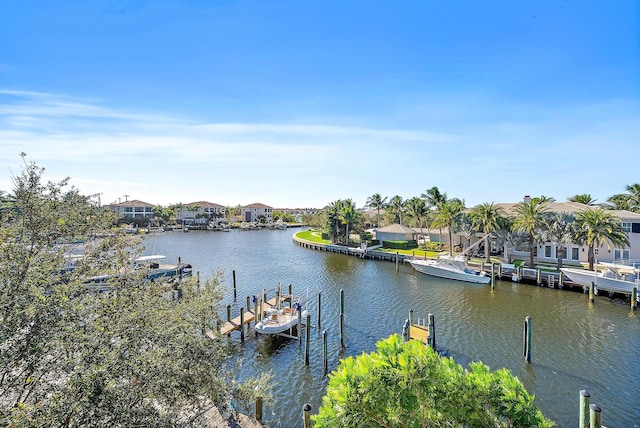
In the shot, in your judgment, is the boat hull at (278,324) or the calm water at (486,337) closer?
the calm water at (486,337)

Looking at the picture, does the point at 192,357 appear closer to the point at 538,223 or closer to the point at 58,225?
the point at 58,225

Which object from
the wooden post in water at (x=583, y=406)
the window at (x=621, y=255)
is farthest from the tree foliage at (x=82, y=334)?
the window at (x=621, y=255)

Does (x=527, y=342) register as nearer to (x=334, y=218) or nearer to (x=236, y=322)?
(x=236, y=322)

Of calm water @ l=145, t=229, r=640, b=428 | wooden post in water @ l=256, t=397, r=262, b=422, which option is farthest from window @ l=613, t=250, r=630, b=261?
wooden post in water @ l=256, t=397, r=262, b=422

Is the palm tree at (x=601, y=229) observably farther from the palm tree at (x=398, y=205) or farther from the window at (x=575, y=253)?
the palm tree at (x=398, y=205)

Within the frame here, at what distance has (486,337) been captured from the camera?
23.3 metres

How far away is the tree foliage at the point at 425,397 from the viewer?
7.04 meters

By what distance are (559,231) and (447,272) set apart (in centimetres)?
1299

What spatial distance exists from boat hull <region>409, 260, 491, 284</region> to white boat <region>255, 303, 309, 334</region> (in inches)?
884

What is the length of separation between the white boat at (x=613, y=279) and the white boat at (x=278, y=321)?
2761cm

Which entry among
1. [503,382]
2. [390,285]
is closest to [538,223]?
[390,285]

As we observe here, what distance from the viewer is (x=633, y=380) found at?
58.1 feet

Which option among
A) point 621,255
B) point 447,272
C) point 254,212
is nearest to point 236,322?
point 447,272

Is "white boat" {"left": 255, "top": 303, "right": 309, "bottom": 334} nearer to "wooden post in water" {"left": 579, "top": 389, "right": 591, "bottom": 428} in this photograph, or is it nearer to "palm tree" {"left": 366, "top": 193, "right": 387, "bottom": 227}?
"wooden post in water" {"left": 579, "top": 389, "right": 591, "bottom": 428}
